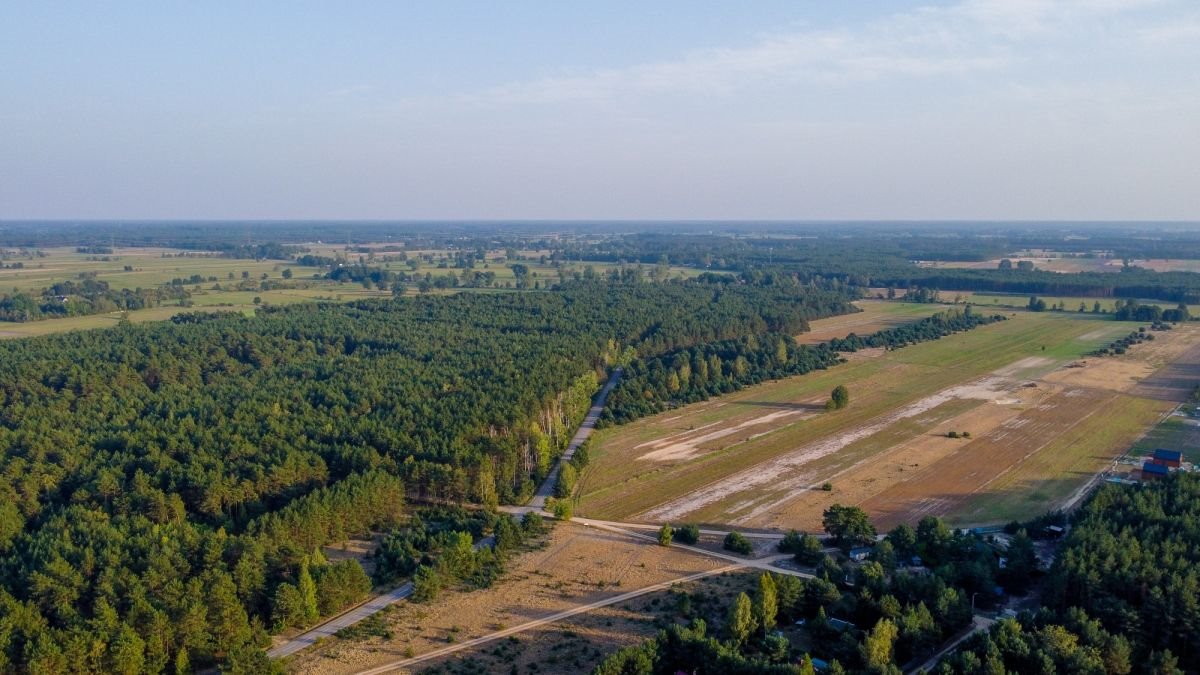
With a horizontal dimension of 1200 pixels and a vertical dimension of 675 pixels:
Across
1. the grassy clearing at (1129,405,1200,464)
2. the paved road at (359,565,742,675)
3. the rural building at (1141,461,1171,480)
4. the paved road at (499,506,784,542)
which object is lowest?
the paved road at (359,565,742,675)

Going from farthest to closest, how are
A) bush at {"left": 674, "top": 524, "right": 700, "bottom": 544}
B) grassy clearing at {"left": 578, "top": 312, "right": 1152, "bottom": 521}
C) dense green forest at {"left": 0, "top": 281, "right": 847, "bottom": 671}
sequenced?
grassy clearing at {"left": 578, "top": 312, "right": 1152, "bottom": 521} → bush at {"left": 674, "top": 524, "right": 700, "bottom": 544} → dense green forest at {"left": 0, "top": 281, "right": 847, "bottom": 671}

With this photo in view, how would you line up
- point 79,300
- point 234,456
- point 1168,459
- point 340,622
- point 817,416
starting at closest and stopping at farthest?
1. point 340,622
2. point 234,456
3. point 1168,459
4. point 817,416
5. point 79,300

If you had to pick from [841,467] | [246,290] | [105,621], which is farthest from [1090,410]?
[246,290]

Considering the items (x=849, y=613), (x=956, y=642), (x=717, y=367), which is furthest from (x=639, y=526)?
(x=717, y=367)

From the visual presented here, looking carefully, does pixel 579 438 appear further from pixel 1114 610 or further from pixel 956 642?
pixel 1114 610

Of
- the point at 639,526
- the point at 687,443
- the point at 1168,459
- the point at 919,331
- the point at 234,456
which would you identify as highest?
the point at 919,331

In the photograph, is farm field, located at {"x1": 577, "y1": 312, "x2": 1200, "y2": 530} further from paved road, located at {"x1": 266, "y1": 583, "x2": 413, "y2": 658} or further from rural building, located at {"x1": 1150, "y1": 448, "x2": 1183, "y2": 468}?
paved road, located at {"x1": 266, "y1": 583, "x2": 413, "y2": 658}

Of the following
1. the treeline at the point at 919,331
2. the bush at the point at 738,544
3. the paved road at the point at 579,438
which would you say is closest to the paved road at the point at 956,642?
the bush at the point at 738,544

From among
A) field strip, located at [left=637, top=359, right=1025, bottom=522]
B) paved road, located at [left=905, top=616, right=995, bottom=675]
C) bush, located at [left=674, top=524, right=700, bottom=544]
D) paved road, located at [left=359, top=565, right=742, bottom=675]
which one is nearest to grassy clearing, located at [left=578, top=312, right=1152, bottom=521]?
field strip, located at [left=637, top=359, right=1025, bottom=522]
